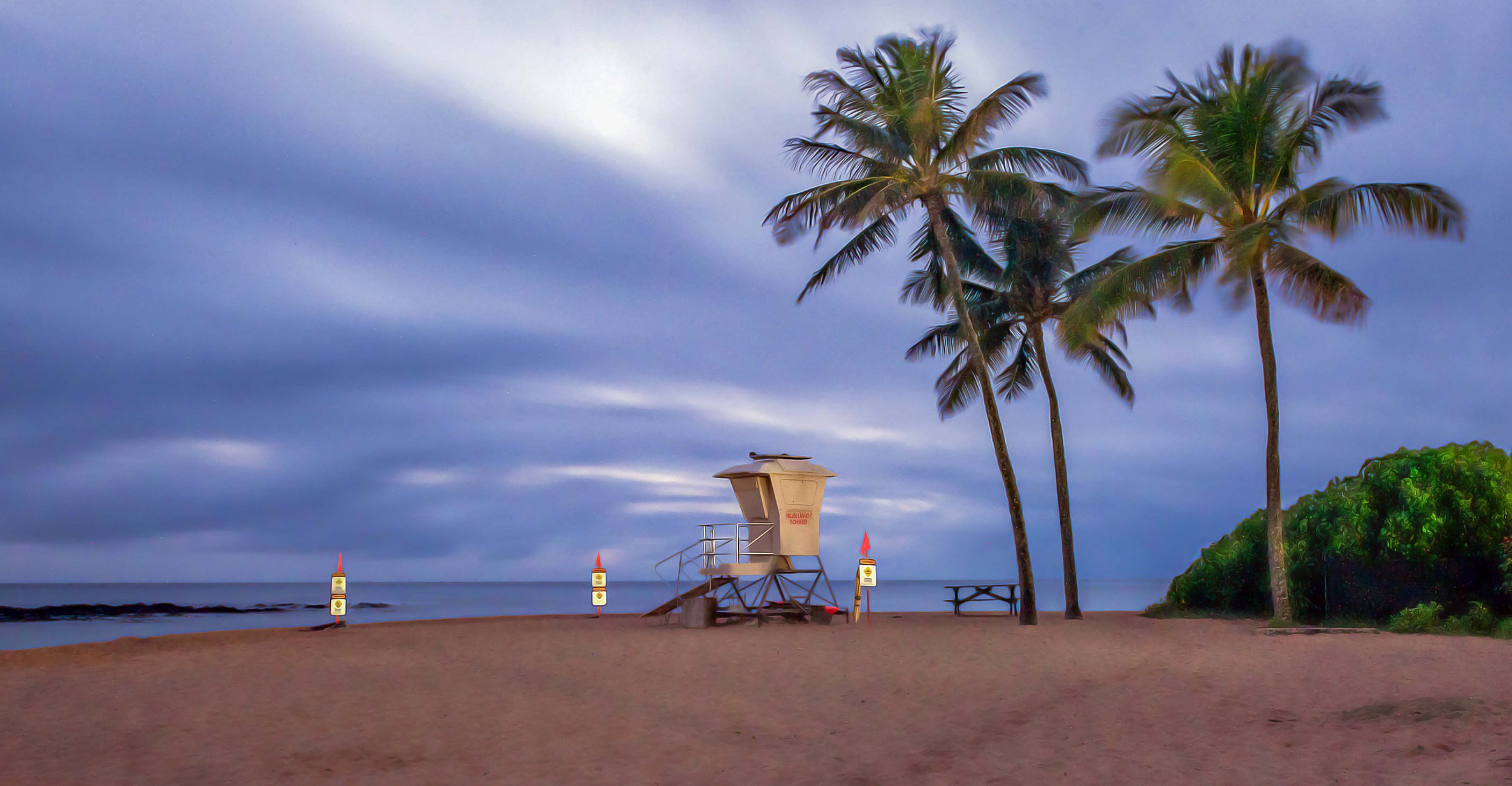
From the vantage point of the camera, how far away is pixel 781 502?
66.4ft

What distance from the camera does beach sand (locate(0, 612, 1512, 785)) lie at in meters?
6.31

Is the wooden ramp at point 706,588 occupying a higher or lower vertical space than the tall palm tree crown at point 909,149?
lower

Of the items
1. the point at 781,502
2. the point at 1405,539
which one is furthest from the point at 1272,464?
the point at 781,502

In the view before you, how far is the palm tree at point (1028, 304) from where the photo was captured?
21.4m

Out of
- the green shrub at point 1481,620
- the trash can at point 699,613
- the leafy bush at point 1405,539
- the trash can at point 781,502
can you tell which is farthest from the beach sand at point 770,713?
the trash can at point 781,502

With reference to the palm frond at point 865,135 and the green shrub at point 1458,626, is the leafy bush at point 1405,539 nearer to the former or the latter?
the green shrub at point 1458,626

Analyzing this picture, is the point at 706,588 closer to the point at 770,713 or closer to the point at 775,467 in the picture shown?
the point at 775,467

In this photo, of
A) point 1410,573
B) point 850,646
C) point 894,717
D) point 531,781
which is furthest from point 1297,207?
point 531,781

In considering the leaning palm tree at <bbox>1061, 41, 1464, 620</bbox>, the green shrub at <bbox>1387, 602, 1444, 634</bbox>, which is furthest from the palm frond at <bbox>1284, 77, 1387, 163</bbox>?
the green shrub at <bbox>1387, 602, 1444, 634</bbox>

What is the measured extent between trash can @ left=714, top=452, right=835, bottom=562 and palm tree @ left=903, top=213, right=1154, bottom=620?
484cm

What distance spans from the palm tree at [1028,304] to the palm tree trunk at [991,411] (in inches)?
61.3

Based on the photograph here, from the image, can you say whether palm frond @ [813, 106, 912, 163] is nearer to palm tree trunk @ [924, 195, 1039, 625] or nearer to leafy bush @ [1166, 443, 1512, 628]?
palm tree trunk @ [924, 195, 1039, 625]

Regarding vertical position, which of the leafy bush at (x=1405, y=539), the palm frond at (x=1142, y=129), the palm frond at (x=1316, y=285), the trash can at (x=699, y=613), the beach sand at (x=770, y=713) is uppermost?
the palm frond at (x=1142, y=129)

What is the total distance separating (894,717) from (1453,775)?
4.10 metres
